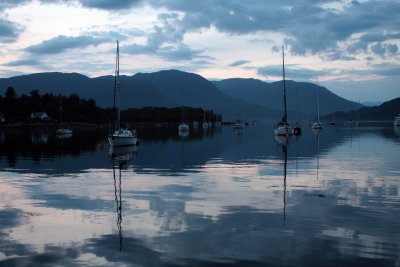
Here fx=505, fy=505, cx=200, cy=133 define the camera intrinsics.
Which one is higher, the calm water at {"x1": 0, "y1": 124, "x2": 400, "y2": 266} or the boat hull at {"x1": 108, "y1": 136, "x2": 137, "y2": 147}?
the boat hull at {"x1": 108, "y1": 136, "x2": 137, "y2": 147}

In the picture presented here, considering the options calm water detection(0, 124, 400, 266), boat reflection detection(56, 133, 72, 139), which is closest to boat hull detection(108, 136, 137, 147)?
calm water detection(0, 124, 400, 266)

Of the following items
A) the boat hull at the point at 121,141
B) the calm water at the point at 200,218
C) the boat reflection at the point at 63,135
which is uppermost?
the boat hull at the point at 121,141

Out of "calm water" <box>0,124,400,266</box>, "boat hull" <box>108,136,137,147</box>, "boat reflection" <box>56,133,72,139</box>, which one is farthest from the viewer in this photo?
"boat reflection" <box>56,133,72,139</box>

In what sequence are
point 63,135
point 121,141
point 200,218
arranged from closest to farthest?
1. point 200,218
2. point 121,141
3. point 63,135

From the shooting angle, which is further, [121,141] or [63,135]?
[63,135]

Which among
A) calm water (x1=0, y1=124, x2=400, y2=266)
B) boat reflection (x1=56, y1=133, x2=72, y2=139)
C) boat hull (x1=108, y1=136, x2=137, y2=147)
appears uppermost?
boat hull (x1=108, y1=136, x2=137, y2=147)

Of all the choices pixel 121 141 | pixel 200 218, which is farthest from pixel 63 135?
pixel 200 218

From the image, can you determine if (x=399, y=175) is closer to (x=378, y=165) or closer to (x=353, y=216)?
(x=378, y=165)

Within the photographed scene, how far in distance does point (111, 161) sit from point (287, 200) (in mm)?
26081

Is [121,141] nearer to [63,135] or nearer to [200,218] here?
[200,218]

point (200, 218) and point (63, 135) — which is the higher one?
point (63, 135)

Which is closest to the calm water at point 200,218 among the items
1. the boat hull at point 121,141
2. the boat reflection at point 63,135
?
the boat hull at point 121,141

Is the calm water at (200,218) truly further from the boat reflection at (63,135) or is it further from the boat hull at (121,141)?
the boat reflection at (63,135)

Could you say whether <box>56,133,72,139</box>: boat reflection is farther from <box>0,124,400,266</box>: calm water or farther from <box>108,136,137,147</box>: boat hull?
<box>0,124,400,266</box>: calm water
